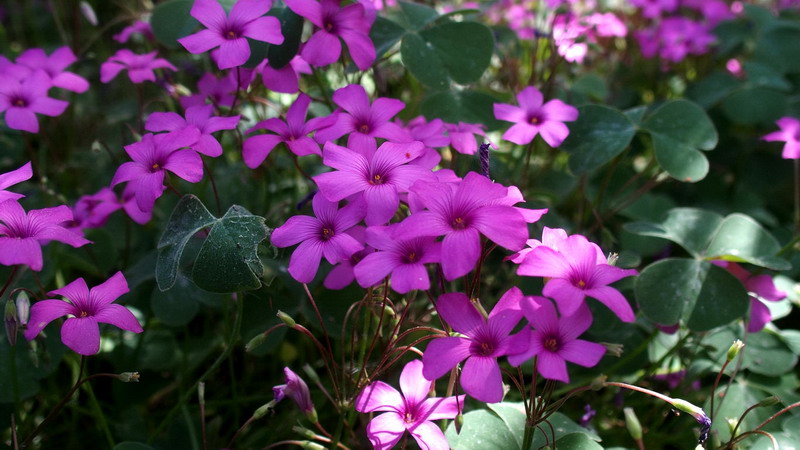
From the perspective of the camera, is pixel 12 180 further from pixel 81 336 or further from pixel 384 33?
pixel 384 33

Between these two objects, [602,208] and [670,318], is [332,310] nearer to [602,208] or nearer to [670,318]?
[670,318]

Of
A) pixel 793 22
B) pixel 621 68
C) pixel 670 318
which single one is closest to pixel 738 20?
pixel 793 22

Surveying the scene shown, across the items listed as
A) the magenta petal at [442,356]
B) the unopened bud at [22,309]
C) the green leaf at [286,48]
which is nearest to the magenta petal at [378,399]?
the magenta petal at [442,356]

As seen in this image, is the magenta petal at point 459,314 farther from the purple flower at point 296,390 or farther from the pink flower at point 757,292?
the pink flower at point 757,292

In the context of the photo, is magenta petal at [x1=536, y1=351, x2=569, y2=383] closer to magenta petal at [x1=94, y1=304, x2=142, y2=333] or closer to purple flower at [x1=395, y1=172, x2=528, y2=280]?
purple flower at [x1=395, y1=172, x2=528, y2=280]

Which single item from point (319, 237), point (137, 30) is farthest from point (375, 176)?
point (137, 30)
